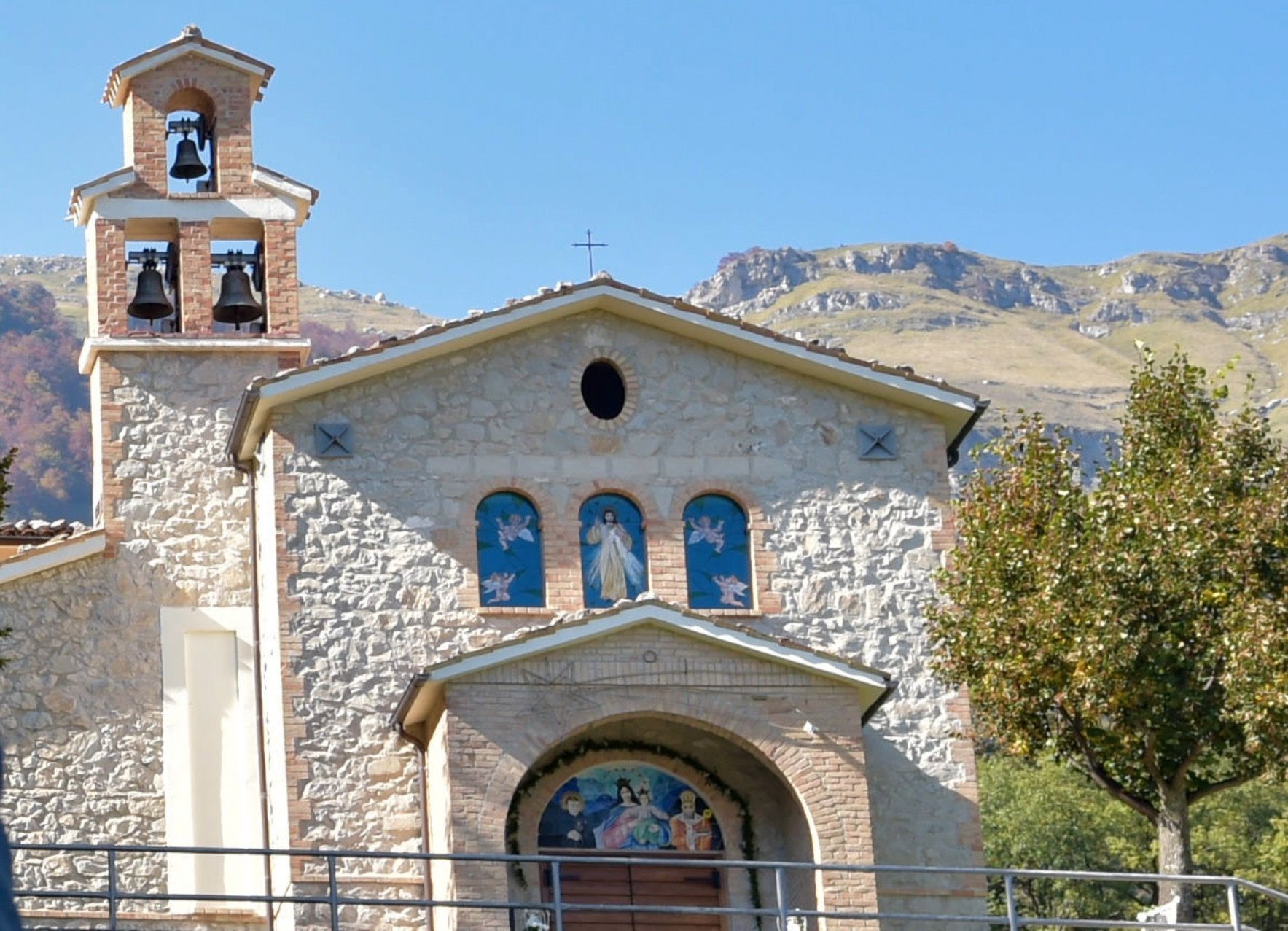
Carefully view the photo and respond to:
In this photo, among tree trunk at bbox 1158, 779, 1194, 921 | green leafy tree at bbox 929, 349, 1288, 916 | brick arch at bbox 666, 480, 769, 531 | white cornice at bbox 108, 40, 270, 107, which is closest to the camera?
green leafy tree at bbox 929, 349, 1288, 916

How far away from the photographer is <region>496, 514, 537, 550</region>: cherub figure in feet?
80.0

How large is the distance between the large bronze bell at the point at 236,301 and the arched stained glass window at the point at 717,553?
5.94 metres

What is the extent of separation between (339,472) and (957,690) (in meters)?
6.66

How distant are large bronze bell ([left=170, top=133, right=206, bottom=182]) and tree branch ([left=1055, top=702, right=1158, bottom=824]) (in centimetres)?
1204

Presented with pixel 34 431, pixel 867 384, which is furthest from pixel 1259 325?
pixel 867 384

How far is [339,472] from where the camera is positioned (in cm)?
→ 2430

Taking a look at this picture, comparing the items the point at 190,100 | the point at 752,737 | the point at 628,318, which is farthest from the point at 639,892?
the point at 190,100

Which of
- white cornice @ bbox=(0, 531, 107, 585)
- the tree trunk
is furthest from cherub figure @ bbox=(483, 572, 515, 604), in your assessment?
the tree trunk

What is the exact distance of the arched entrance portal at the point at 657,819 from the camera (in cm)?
2311

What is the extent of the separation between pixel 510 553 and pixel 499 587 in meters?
0.37

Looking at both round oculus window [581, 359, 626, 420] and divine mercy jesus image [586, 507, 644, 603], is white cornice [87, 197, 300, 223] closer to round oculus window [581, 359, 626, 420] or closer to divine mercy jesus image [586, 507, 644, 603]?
round oculus window [581, 359, 626, 420]

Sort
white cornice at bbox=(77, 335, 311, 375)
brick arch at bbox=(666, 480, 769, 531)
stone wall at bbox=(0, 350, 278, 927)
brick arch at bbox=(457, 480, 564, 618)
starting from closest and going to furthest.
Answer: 1. brick arch at bbox=(457, 480, 564, 618)
2. brick arch at bbox=(666, 480, 769, 531)
3. stone wall at bbox=(0, 350, 278, 927)
4. white cornice at bbox=(77, 335, 311, 375)

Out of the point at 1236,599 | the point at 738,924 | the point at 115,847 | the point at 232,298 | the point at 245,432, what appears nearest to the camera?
the point at 115,847

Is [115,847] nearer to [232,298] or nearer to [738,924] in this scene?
[738,924]
